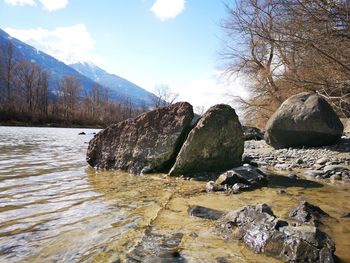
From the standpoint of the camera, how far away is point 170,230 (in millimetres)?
4328

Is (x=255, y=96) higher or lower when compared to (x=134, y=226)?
higher

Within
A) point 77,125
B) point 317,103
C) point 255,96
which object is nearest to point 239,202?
point 317,103

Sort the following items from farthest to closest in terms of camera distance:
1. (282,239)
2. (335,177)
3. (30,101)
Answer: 1. (30,101)
2. (335,177)
3. (282,239)

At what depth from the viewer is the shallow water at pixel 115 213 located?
3586 mm

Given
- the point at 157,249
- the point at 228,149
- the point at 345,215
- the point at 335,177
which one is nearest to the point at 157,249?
the point at 157,249

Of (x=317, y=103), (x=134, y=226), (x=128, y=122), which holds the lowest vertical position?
(x=134, y=226)

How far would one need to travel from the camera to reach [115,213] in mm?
5129

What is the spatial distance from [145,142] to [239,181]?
11.4ft

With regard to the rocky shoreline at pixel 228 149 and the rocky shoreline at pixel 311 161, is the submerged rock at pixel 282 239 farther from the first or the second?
the rocky shoreline at pixel 311 161

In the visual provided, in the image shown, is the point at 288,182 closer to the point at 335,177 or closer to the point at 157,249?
the point at 335,177

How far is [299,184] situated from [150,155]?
13.3 ft

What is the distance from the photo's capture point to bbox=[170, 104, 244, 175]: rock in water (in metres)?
8.95

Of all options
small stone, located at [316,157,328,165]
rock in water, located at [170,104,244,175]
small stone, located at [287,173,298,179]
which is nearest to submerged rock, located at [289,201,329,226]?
small stone, located at [287,173,298,179]

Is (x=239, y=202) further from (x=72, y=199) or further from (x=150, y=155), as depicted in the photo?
(x=150, y=155)
